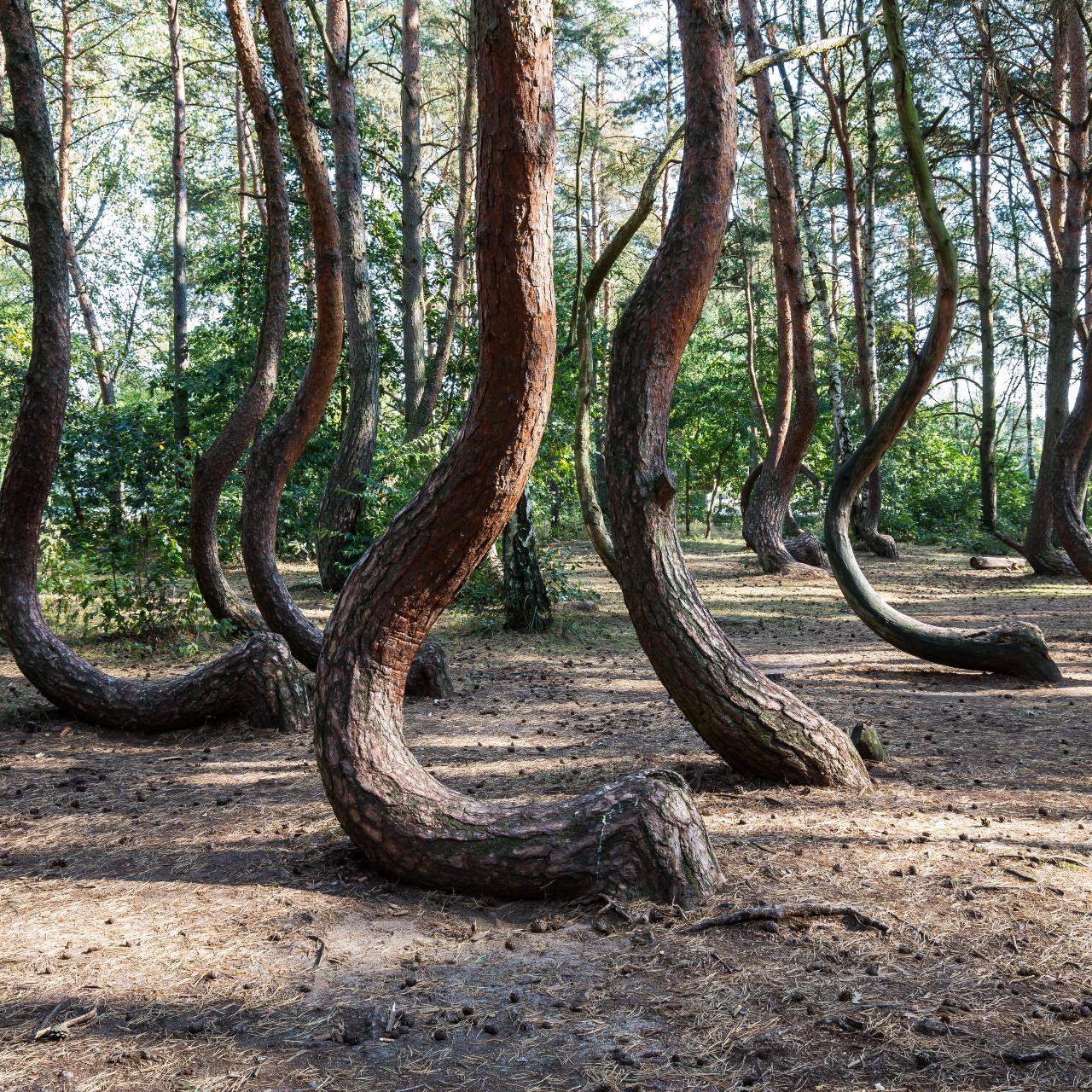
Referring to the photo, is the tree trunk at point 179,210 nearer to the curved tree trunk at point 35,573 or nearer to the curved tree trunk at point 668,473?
the curved tree trunk at point 35,573

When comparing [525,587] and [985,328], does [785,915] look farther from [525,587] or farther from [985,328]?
[985,328]

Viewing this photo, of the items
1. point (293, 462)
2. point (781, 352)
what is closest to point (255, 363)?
point (293, 462)

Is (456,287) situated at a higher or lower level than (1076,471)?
higher

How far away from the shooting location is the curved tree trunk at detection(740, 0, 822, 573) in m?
12.7

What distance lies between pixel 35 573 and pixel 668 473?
465cm

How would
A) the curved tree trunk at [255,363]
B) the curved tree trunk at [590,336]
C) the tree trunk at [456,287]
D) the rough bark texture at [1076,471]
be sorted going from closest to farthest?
the curved tree trunk at [590,336]
the curved tree trunk at [255,363]
the rough bark texture at [1076,471]
the tree trunk at [456,287]

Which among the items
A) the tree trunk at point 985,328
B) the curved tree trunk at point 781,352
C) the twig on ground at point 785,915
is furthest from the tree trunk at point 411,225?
the twig on ground at point 785,915

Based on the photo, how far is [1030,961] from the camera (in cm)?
309

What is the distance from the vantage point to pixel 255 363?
776cm

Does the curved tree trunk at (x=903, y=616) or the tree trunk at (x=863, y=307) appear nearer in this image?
the curved tree trunk at (x=903, y=616)

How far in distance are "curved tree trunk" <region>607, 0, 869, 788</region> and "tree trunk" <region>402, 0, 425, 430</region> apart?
10091 mm

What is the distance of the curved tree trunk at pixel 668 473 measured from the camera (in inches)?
188

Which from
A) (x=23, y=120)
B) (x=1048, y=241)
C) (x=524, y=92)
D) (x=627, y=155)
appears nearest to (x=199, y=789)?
(x=524, y=92)

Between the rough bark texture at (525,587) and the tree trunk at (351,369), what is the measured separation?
245 cm
